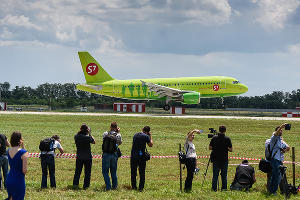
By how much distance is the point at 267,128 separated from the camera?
38750 millimetres

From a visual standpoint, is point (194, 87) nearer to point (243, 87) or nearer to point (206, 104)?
point (243, 87)

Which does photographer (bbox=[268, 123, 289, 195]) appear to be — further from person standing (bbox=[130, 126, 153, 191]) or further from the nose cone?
the nose cone

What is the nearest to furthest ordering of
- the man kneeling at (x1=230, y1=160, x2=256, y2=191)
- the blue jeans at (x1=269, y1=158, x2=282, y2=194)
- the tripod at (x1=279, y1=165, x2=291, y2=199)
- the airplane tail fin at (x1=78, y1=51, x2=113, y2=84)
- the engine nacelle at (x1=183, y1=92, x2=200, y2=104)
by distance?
1. the tripod at (x1=279, y1=165, x2=291, y2=199)
2. the blue jeans at (x1=269, y1=158, x2=282, y2=194)
3. the man kneeling at (x1=230, y1=160, x2=256, y2=191)
4. the engine nacelle at (x1=183, y1=92, x2=200, y2=104)
5. the airplane tail fin at (x1=78, y1=51, x2=113, y2=84)

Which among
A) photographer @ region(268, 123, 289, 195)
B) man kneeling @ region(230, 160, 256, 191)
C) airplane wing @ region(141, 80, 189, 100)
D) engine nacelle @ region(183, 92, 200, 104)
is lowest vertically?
man kneeling @ region(230, 160, 256, 191)

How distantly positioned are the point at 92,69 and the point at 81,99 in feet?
272

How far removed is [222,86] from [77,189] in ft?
154

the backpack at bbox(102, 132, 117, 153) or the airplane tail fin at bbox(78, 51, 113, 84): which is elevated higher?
the airplane tail fin at bbox(78, 51, 113, 84)

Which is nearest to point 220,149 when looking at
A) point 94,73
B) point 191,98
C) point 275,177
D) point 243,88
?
point 275,177

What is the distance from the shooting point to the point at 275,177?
1175 cm

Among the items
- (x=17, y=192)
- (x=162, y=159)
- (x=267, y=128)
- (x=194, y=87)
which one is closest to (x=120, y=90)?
(x=194, y=87)

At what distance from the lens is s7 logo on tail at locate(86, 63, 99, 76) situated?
6475 centimetres

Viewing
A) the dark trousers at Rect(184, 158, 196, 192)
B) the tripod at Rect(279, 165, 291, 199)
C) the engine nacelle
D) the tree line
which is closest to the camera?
the tripod at Rect(279, 165, 291, 199)

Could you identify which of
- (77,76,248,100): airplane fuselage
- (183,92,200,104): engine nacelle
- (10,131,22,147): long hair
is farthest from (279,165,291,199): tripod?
(77,76,248,100): airplane fuselage

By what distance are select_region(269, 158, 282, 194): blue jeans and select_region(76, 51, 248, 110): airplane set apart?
147 ft
